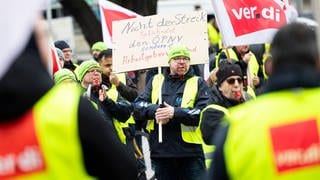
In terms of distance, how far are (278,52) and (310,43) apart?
0.14m

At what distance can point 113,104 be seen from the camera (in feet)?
33.0

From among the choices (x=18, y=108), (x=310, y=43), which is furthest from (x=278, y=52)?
(x=18, y=108)

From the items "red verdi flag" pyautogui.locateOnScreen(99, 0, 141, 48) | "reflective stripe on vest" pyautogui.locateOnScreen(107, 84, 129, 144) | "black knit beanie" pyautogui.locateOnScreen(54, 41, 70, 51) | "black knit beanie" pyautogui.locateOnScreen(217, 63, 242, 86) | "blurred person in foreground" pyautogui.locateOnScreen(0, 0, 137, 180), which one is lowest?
"reflective stripe on vest" pyautogui.locateOnScreen(107, 84, 129, 144)

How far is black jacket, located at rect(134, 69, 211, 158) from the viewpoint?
9.75 m

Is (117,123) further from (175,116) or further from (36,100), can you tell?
(36,100)

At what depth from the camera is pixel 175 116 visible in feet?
32.0

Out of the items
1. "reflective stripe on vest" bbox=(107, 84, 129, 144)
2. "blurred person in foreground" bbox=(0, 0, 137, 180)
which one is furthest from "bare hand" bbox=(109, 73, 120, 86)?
"blurred person in foreground" bbox=(0, 0, 137, 180)

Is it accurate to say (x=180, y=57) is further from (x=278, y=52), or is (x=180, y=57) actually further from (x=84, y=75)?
(x=278, y=52)

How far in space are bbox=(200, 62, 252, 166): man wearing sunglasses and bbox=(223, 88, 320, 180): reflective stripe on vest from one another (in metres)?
4.16

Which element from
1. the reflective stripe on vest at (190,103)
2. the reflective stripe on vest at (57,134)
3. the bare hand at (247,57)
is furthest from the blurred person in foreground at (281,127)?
the bare hand at (247,57)

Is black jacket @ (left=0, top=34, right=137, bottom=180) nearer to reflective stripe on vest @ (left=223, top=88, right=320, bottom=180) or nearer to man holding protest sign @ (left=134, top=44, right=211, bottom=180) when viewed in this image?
reflective stripe on vest @ (left=223, top=88, right=320, bottom=180)

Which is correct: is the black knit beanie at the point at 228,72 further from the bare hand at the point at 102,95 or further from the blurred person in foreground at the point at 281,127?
the blurred person in foreground at the point at 281,127

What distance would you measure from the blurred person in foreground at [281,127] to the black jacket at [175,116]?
18.3 feet

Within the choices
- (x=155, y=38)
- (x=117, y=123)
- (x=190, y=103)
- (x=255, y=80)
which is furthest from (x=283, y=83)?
(x=255, y=80)
